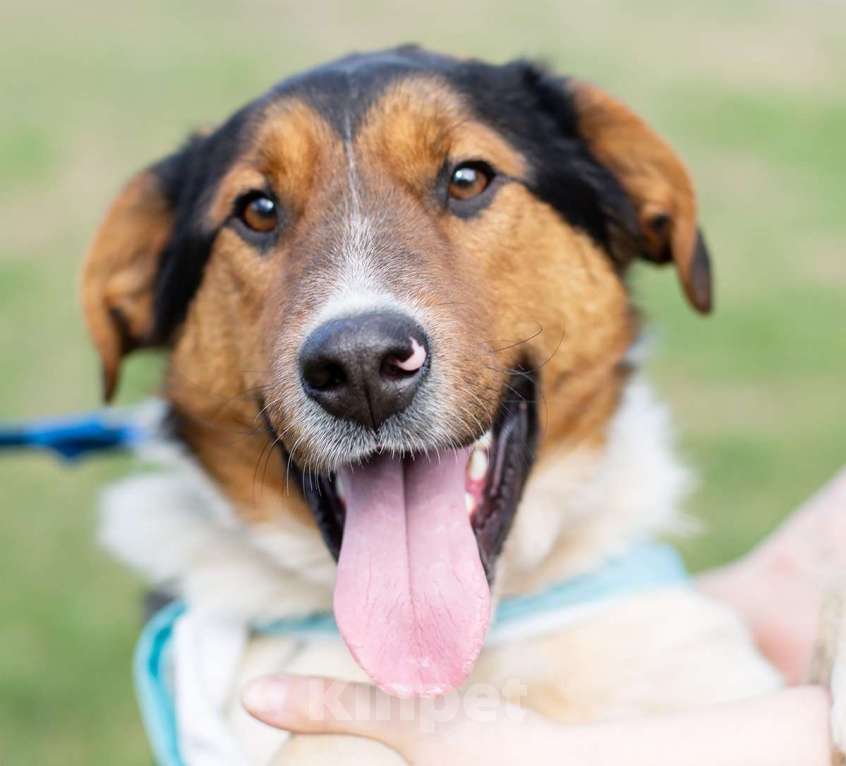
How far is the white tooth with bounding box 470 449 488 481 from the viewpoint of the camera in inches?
132

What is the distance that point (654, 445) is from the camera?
4086 millimetres

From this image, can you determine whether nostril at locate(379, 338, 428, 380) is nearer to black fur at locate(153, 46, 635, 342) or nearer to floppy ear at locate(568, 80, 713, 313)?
black fur at locate(153, 46, 635, 342)

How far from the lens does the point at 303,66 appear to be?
50.9 feet

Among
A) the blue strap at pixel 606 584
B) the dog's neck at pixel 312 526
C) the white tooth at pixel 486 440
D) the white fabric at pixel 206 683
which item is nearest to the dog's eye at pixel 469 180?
the white tooth at pixel 486 440

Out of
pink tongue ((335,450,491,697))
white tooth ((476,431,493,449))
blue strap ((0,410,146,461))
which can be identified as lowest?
blue strap ((0,410,146,461))

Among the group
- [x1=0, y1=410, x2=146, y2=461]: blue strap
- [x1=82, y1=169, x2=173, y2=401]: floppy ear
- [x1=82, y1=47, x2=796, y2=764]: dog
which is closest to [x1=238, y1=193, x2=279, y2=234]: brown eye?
[x1=82, y1=47, x2=796, y2=764]: dog

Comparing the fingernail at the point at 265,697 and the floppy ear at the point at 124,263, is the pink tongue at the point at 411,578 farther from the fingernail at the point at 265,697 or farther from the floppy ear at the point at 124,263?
the floppy ear at the point at 124,263

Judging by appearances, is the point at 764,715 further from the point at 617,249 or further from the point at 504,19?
the point at 504,19

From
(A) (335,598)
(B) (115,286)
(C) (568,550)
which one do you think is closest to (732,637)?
(C) (568,550)

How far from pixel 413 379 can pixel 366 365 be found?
191 mm

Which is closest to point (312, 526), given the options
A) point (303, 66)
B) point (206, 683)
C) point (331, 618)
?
point (331, 618)

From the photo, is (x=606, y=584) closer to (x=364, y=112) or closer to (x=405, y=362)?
(x=405, y=362)

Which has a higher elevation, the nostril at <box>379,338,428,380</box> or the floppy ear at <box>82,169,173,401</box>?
the nostril at <box>379,338,428,380</box>

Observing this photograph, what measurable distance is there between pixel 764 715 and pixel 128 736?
401 centimetres
